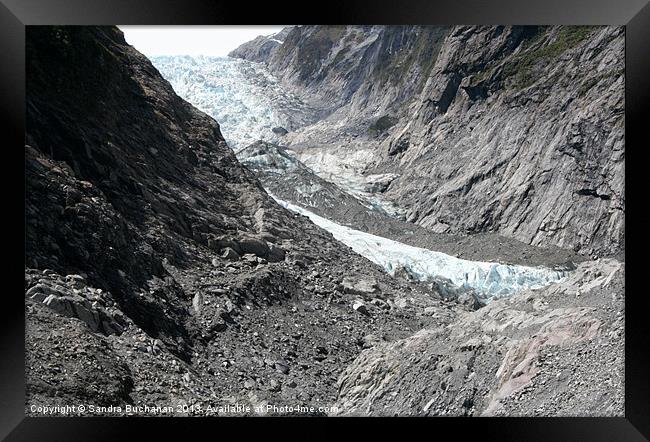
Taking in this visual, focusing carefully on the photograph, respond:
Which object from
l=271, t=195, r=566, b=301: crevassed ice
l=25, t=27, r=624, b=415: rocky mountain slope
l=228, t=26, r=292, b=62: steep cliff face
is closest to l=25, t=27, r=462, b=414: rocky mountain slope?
l=25, t=27, r=624, b=415: rocky mountain slope

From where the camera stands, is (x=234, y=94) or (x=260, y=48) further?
(x=234, y=94)

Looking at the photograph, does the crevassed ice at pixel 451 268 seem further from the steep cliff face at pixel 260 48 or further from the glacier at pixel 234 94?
the glacier at pixel 234 94

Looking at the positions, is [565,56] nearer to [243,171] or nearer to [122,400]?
[243,171]

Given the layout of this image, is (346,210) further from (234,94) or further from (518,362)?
(518,362)

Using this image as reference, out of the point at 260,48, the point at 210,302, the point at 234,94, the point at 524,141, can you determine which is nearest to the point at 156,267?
the point at 210,302

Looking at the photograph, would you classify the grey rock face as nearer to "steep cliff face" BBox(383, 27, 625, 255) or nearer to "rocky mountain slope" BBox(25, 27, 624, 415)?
"rocky mountain slope" BBox(25, 27, 624, 415)

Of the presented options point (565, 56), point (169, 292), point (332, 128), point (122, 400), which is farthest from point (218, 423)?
point (332, 128)
